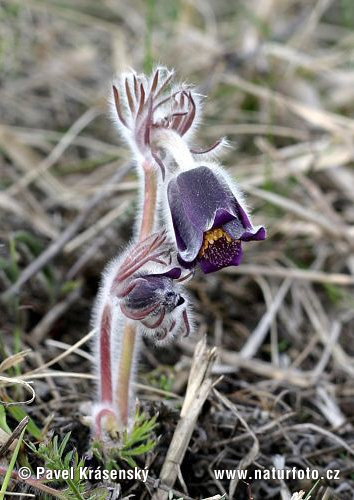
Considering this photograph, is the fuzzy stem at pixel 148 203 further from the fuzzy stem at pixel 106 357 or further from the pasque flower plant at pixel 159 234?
the fuzzy stem at pixel 106 357

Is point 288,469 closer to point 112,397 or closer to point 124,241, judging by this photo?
point 112,397

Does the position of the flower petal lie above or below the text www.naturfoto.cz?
above

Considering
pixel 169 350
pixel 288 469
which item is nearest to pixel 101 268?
pixel 169 350

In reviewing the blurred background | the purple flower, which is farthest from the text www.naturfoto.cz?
the purple flower

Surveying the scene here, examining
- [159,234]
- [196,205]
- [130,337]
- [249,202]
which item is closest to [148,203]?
[159,234]

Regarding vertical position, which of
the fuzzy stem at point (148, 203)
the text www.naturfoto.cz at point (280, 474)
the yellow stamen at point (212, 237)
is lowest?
the text www.naturfoto.cz at point (280, 474)

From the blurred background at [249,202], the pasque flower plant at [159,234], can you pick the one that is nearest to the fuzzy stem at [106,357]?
the pasque flower plant at [159,234]

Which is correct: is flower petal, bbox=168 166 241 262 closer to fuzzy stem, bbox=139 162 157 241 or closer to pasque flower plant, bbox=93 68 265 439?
pasque flower plant, bbox=93 68 265 439
